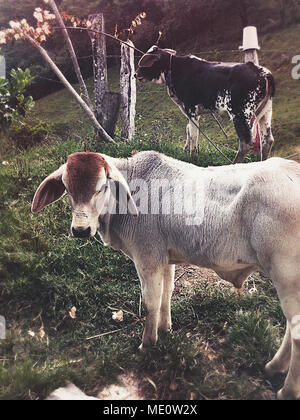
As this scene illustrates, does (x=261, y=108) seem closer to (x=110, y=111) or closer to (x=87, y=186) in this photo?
(x=110, y=111)

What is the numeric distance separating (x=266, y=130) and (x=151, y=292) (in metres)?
1.30

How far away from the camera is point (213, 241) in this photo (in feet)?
6.27

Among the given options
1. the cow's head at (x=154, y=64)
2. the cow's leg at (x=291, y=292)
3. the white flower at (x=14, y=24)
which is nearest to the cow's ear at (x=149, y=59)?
the cow's head at (x=154, y=64)

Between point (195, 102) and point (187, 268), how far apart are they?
1076 mm

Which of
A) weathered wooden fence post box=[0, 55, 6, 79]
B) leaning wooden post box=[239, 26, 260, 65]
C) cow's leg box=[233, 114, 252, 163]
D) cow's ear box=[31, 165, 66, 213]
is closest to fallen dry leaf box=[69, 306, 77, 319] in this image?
cow's ear box=[31, 165, 66, 213]

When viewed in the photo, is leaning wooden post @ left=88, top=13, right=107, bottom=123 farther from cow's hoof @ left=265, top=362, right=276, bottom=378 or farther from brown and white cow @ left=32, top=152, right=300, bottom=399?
cow's hoof @ left=265, top=362, right=276, bottom=378

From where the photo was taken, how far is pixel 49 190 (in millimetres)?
2033

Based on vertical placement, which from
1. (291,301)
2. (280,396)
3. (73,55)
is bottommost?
(280,396)

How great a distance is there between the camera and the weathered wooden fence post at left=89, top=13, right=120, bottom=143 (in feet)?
10.6

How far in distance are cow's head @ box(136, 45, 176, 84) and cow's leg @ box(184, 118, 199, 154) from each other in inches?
13.6

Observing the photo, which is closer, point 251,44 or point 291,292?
point 291,292

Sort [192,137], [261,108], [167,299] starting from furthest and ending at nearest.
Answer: [192,137], [261,108], [167,299]

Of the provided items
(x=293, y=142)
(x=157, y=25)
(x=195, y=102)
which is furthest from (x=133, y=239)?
(x=157, y=25)

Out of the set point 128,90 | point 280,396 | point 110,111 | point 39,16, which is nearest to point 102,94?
point 110,111
